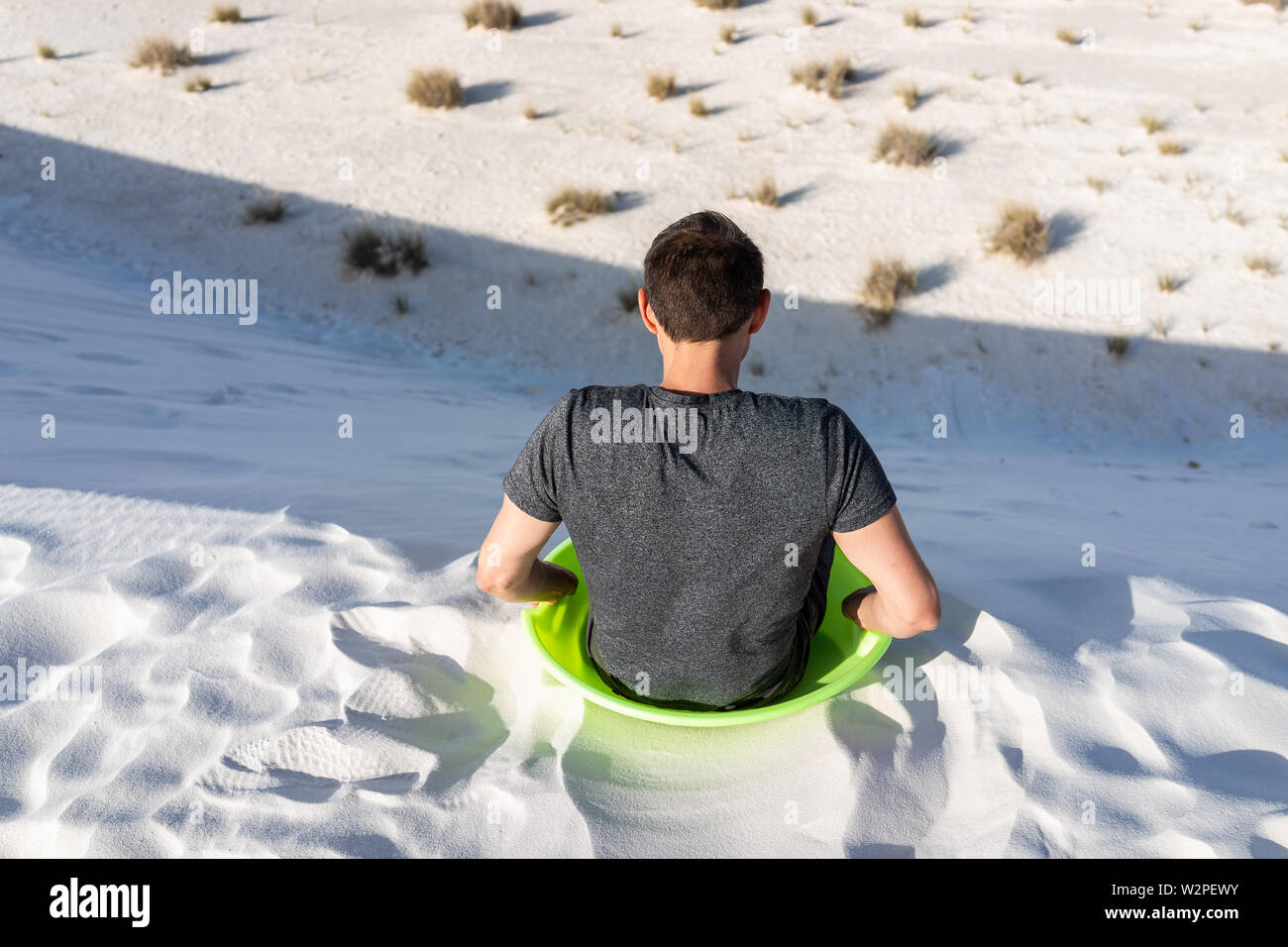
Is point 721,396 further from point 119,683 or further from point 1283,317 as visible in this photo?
point 1283,317

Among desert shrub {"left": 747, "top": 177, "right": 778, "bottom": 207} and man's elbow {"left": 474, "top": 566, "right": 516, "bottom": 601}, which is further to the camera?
desert shrub {"left": 747, "top": 177, "right": 778, "bottom": 207}

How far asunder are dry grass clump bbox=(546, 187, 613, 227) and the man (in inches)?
284

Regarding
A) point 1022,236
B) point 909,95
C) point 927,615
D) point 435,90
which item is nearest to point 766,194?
point 1022,236

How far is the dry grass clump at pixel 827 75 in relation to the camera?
10.3 m

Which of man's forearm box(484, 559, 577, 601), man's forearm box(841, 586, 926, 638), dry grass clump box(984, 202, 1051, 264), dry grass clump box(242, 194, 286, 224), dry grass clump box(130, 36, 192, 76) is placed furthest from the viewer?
dry grass clump box(130, 36, 192, 76)

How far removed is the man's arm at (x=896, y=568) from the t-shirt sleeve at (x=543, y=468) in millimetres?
596

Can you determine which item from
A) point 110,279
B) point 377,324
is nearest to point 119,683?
point 377,324

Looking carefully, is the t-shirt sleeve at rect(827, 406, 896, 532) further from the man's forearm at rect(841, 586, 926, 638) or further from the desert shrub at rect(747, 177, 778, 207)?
the desert shrub at rect(747, 177, 778, 207)

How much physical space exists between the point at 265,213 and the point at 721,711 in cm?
832

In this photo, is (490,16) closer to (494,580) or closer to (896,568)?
(494,580)

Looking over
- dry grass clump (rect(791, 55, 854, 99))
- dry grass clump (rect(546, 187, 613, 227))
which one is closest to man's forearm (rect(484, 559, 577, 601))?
dry grass clump (rect(546, 187, 613, 227))

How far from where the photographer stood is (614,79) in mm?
10812

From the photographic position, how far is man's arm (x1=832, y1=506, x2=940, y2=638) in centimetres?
191
